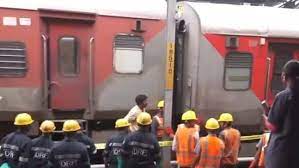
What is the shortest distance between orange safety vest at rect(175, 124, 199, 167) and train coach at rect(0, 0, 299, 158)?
4.57ft

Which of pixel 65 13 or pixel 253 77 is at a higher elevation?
pixel 65 13

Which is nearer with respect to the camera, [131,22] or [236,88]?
[131,22]

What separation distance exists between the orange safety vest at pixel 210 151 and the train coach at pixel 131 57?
193cm

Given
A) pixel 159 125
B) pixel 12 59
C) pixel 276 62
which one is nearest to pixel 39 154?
pixel 12 59

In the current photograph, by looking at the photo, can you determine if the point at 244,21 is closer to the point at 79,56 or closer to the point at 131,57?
the point at 131,57

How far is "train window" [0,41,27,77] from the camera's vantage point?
7.41m

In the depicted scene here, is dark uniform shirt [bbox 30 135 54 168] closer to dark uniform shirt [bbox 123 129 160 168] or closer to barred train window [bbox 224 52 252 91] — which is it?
dark uniform shirt [bbox 123 129 160 168]

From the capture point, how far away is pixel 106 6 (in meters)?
8.06

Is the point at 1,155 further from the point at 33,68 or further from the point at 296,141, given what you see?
the point at 296,141

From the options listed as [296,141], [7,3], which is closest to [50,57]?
[7,3]

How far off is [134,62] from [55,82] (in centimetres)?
137

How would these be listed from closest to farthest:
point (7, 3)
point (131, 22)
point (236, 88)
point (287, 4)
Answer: point (7, 3) → point (131, 22) → point (236, 88) → point (287, 4)

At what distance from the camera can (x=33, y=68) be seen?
7555 millimetres

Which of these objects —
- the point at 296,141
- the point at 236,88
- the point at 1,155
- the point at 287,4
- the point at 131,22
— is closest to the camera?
the point at 296,141
